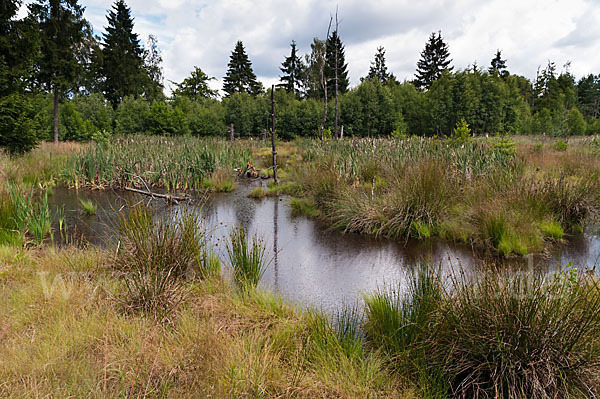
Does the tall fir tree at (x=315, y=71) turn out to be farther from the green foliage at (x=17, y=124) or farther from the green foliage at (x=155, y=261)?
the green foliage at (x=155, y=261)

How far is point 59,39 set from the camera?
2036 centimetres

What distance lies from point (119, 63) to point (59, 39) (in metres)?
15.9

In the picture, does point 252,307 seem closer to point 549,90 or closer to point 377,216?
point 377,216

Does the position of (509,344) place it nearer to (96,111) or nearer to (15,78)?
(15,78)

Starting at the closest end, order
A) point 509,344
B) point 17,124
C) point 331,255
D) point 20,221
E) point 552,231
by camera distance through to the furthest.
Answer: point 509,344 → point 20,221 → point 331,255 → point 552,231 → point 17,124

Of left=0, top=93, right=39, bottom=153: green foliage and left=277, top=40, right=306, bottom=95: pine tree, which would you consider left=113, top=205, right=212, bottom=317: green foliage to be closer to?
left=0, top=93, right=39, bottom=153: green foliage

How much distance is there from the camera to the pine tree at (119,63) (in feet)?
115

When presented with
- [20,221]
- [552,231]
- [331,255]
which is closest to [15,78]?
[20,221]

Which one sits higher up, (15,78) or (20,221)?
(15,78)

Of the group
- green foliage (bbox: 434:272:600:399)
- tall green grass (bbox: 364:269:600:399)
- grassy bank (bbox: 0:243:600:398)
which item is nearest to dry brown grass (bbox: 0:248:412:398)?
grassy bank (bbox: 0:243:600:398)

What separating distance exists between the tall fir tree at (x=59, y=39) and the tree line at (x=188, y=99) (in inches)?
2.2

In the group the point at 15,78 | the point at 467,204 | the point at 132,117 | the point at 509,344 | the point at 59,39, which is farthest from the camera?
the point at 132,117


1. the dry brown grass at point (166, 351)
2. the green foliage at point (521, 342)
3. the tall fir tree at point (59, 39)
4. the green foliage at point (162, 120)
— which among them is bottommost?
the dry brown grass at point (166, 351)

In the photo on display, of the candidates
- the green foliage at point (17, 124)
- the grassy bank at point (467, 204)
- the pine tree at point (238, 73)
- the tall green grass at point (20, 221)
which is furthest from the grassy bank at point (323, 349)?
the pine tree at point (238, 73)
